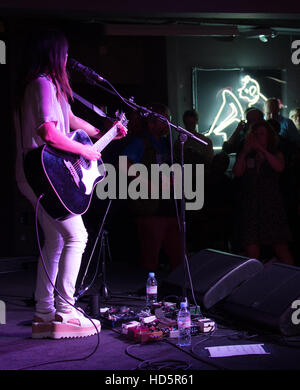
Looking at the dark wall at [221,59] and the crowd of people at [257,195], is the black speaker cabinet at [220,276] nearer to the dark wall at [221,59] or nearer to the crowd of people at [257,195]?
the crowd of people at [257,195]

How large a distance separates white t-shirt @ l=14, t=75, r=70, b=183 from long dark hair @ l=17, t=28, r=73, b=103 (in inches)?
1.8

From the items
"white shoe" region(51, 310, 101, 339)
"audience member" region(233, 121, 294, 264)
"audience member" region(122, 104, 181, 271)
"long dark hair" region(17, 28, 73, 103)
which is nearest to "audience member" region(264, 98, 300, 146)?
"audience member" region(233, 121, 294, 264)

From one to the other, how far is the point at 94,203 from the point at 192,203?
112 cm

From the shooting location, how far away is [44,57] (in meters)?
3.28

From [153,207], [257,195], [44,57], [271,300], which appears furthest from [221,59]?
[271,300]

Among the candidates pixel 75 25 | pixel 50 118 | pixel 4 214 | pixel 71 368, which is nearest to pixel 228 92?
pixel 75 25

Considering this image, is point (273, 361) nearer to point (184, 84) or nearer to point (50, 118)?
point (50, 118)

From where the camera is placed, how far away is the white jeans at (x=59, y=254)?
3.30 m

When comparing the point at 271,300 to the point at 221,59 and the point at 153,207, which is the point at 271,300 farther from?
the point at 221,59

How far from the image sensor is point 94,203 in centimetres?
635

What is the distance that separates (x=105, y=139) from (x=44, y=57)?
630mm

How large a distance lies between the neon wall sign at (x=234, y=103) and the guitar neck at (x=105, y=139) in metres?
4.27

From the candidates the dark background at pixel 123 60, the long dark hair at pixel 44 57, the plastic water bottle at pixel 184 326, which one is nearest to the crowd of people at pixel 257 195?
the dark background at pixel 123 60

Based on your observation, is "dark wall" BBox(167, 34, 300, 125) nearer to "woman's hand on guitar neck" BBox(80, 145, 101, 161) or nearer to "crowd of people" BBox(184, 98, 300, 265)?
"crowd of people" BBox(184, 98, 300, 265)
